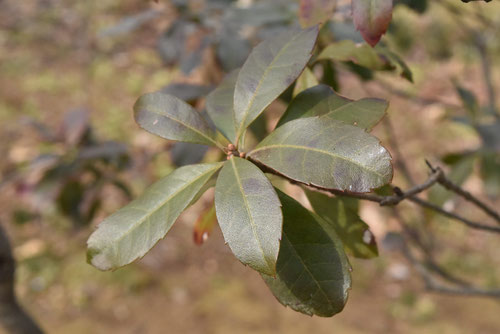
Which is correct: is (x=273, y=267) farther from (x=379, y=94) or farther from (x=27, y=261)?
(x=379, y=94)

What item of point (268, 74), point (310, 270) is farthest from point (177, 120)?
point (310, 270)

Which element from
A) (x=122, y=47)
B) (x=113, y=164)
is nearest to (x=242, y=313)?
(x=113, y=164)

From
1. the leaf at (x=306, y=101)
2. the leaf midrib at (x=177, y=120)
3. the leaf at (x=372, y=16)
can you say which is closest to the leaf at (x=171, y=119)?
the leaf midrib at (x=177, y=120)

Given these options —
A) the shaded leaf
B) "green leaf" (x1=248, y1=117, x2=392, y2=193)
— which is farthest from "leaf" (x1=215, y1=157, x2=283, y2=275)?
the shaded leaf

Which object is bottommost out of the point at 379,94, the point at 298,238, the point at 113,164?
the point at 379,94

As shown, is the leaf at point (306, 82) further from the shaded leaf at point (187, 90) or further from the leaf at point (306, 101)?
the shaded leaf at point (187, 90)

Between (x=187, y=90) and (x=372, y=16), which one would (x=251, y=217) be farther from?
(x=187, y=90)

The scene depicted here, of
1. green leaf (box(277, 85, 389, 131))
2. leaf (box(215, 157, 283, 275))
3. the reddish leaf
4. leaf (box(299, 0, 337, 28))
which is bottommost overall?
the reddish leaf

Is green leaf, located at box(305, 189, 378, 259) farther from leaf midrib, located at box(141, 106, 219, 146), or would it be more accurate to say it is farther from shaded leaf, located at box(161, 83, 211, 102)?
shaded leaf, located at box(161, 83, 211, 102)
